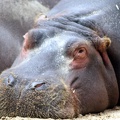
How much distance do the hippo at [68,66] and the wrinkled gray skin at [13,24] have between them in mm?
1109

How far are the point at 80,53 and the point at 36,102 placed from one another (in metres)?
0.82

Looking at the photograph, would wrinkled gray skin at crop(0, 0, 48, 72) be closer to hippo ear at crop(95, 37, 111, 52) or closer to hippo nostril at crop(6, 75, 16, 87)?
hippo ear at crop(95, 37, 111, 52)

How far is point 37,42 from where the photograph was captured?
5.10 m

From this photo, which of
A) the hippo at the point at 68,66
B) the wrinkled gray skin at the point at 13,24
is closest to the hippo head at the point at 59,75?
the hippo at the point at 68,66

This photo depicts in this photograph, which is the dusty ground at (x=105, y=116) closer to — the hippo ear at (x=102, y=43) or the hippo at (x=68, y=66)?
the hippo at (x=68, y=66)

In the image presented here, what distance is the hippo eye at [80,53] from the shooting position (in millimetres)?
5051

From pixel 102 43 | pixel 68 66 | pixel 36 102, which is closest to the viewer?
pixel 36 102

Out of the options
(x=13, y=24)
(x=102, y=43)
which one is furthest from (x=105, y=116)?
(x=13, y=24)

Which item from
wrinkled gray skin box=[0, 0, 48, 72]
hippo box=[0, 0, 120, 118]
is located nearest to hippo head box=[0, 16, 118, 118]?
hippo box=[0, 0, 120, 118]

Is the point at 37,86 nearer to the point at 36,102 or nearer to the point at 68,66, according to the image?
the point at 36,102

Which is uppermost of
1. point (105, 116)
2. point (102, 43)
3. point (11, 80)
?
point (11, 80)

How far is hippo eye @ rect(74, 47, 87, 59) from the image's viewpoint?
16.6 ft

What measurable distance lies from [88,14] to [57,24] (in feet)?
1.46

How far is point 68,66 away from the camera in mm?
4895
